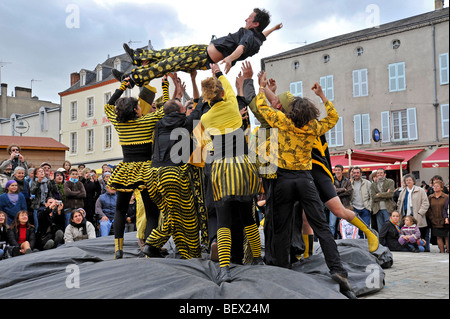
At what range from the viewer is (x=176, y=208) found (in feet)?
15.9

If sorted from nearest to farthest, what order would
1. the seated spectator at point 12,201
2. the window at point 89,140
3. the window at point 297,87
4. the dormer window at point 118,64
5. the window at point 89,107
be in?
the seated spectator at point 12,201
the window at point 297,87
the window at point 89,140
the window at point 89,107
the dormer window at point 118,64

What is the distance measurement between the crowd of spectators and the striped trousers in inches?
132

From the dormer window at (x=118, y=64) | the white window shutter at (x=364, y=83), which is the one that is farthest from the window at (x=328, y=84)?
the dormer window at (x=118, y=64)

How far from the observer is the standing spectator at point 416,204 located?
30.2 ft

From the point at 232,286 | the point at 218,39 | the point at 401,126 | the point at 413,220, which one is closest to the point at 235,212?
the point at 232,286

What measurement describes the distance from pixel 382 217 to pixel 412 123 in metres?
15.8

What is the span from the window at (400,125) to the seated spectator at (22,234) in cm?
2079

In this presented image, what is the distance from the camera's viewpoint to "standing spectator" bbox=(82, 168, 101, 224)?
9.46 meters

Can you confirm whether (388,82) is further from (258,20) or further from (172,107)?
(172,107)

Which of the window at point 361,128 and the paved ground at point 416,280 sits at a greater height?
the window at point 361,128

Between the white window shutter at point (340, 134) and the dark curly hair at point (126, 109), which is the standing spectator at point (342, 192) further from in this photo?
the white window shutter at point (340, 134)

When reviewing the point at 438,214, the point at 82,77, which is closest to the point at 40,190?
the point at 438,214

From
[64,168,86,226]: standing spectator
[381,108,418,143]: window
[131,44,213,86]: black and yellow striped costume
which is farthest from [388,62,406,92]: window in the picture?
[131,44,213,86]: black and yellow striped costume
